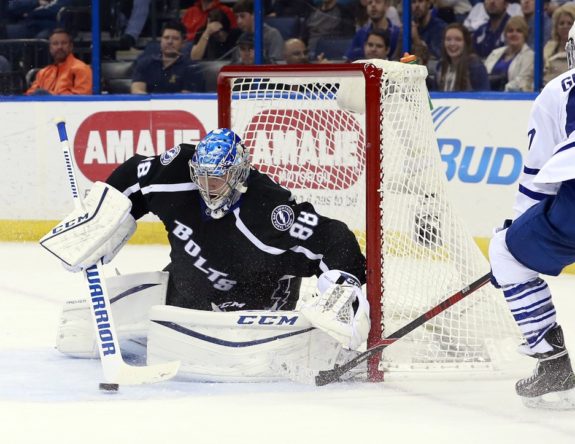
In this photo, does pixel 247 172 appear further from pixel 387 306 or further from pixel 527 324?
pixel 527 324

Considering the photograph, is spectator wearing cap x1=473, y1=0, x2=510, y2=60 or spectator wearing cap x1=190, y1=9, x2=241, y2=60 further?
spectator wearing cap x1=190, y1=9, x2=241, y2=60

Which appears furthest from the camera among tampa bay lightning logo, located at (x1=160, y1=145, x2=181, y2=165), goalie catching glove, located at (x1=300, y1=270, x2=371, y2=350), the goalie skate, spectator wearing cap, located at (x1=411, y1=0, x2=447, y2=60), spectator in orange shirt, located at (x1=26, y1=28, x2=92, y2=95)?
spectator in orange shirt, located at (x1=26, y1=28, x2=92, y2=95)

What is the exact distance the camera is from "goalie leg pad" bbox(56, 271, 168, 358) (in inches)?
154

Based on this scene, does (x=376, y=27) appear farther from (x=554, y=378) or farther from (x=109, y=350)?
(x=554, y=378)

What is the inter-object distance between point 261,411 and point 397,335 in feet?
1.74

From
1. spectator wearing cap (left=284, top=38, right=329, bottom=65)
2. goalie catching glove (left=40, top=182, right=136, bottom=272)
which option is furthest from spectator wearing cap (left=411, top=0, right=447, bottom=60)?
goalie catching glove (left=40, top=182, right=136, bottom=272)

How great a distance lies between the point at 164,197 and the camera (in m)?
3.82

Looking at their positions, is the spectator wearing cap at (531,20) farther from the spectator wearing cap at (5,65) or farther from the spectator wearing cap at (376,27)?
the spectator wearing cap at (5,65)

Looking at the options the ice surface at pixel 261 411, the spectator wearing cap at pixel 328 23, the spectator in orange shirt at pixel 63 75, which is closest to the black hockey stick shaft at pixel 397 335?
the ice surface at pixel 261 411

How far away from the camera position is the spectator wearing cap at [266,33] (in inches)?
268

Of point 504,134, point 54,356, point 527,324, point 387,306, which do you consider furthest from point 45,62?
point 527,324

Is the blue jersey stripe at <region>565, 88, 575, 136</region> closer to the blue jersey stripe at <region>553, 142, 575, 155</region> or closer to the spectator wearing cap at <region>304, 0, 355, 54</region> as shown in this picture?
the blue jersey stripe at <region>553, 142, 575, 155</region>

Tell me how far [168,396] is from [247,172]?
68cm

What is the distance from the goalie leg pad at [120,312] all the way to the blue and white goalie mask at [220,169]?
0.36 meters
